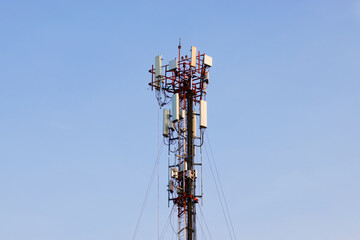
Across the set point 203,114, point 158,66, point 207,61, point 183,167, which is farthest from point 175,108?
point 207,61

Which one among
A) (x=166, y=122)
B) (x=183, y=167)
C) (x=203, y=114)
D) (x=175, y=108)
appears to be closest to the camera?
(x=183, y=167)

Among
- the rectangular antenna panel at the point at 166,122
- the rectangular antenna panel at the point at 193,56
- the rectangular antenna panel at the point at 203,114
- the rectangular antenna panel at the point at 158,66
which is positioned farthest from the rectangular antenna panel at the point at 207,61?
the rectangular antenna panel at the point at 166,122

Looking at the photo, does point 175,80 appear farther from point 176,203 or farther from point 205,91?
point 176,203

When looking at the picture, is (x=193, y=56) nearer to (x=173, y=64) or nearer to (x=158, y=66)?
(x=173, y=64)

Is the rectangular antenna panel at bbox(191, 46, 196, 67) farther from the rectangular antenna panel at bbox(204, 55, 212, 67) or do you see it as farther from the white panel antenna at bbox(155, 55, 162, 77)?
the white panel antenna at bbox(155, 55, 162, 77)

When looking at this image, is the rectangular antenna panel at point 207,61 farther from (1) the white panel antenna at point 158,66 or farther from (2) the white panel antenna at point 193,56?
(1) the white panel antenna at point 158,66

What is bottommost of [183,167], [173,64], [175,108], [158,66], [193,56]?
[183,167]

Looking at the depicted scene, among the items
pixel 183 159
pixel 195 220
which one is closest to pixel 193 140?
pixel 183 159

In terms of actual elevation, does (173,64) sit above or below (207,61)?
below

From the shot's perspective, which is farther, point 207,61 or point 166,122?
point 207,61

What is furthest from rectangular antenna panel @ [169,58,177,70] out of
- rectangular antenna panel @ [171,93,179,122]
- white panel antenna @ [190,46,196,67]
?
rectangular antenna panel @ [171,93,179,122]

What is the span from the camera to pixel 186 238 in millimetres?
73750

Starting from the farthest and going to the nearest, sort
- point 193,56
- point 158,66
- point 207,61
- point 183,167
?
point 158,66 → point 207,61 → point 193,56 → point 183,167

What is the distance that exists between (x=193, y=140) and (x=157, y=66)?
833 cm
